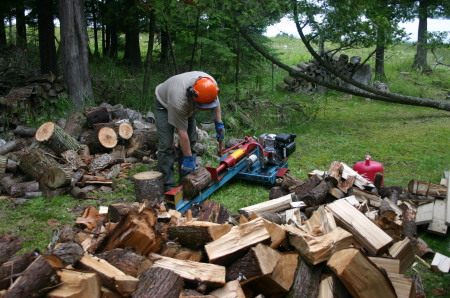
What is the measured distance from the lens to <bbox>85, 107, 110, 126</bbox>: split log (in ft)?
22.4

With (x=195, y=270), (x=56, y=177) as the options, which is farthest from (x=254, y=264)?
(x=56, y=177)

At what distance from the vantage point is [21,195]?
516 centimetres

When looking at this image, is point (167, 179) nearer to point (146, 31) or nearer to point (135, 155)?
point (135, 155)

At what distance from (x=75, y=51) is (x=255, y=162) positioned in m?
4.88

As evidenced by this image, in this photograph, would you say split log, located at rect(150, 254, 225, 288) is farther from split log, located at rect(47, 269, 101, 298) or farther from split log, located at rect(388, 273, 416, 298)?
split log, located at rect(388, 273, 416, 298)

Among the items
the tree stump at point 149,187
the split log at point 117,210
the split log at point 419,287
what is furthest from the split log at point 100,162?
the split log at point 419,287

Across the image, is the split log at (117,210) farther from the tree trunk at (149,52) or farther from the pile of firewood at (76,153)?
the tree trunk at (149,52)

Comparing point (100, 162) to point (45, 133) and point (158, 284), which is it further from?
point (158, 284)

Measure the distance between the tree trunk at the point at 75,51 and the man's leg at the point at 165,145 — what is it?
3.46 meters

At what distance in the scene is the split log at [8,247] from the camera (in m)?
2.70

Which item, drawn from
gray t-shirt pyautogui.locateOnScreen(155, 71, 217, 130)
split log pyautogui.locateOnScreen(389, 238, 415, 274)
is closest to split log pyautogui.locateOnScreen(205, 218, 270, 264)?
split log pyautogui.locateOnScreen(389, 238, 415, 274)

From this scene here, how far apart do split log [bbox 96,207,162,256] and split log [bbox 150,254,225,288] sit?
0.51ft

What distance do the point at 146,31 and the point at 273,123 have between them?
592 cm

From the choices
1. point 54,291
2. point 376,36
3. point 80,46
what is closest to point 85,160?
point 80,46
